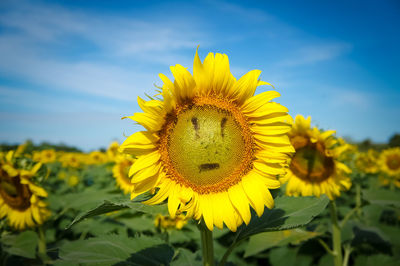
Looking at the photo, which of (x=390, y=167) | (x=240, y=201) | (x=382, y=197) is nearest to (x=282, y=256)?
(x=382, y=197)

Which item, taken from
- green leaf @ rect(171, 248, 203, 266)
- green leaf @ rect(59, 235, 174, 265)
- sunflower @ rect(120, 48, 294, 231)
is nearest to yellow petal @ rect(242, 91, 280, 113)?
sunflower @ rect(120, 48, 294, 231)

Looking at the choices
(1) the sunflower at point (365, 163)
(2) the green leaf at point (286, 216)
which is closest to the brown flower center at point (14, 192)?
(2) the green leaf at point (286, 216)

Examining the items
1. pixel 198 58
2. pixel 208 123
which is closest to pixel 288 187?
pixel 208 123

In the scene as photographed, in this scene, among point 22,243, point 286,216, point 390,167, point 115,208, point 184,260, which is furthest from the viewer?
point 390,167

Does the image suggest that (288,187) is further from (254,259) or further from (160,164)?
(160,164)

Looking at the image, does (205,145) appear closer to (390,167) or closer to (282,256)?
(282,256)

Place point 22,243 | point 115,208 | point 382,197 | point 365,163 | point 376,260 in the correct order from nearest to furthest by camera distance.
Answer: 1. point 115,208
2. point 22,243
3. point 382,197
4. point 376,260
5. point 365,163
